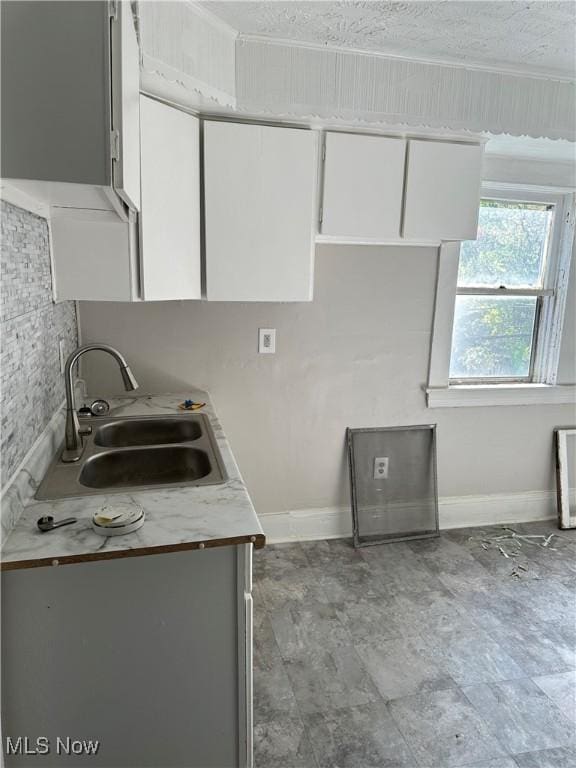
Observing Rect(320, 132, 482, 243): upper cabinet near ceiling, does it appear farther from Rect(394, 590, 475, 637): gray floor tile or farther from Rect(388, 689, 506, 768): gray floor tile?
Rect(388, 689, 506, 768): gray floor tile

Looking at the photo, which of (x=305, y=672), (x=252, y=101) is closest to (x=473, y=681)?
(x=305, y=672)

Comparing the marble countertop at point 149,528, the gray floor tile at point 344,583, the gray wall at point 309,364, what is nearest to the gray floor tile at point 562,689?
the gray floor tile at point 344,583

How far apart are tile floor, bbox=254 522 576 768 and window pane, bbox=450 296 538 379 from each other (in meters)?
1.00

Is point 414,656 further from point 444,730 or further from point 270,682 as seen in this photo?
point 270,682

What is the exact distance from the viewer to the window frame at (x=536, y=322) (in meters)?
2.77

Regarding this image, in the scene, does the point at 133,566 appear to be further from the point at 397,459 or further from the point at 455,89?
the point at 455,89

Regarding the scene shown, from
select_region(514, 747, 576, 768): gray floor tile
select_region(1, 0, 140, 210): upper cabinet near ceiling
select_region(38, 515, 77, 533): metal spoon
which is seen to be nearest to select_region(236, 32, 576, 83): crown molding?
select_region(1, 0, 140, 210): upper cabinet near ceiling

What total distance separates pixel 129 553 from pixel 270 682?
101cm

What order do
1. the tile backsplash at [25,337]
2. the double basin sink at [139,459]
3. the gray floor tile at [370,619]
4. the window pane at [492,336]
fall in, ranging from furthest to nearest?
1. the window pane at [492,336]
2. the gray floor tile at [370,619]
3. the double basin sink at [139,459]
4. the tile backsplash at [25,337]

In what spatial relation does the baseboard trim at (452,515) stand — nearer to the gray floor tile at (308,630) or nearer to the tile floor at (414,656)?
the tile floor at (414,656)

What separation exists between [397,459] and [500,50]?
76.5 inches

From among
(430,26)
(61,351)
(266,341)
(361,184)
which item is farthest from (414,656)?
(430,26)

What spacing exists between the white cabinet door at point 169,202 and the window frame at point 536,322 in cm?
135

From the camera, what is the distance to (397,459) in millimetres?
2850
